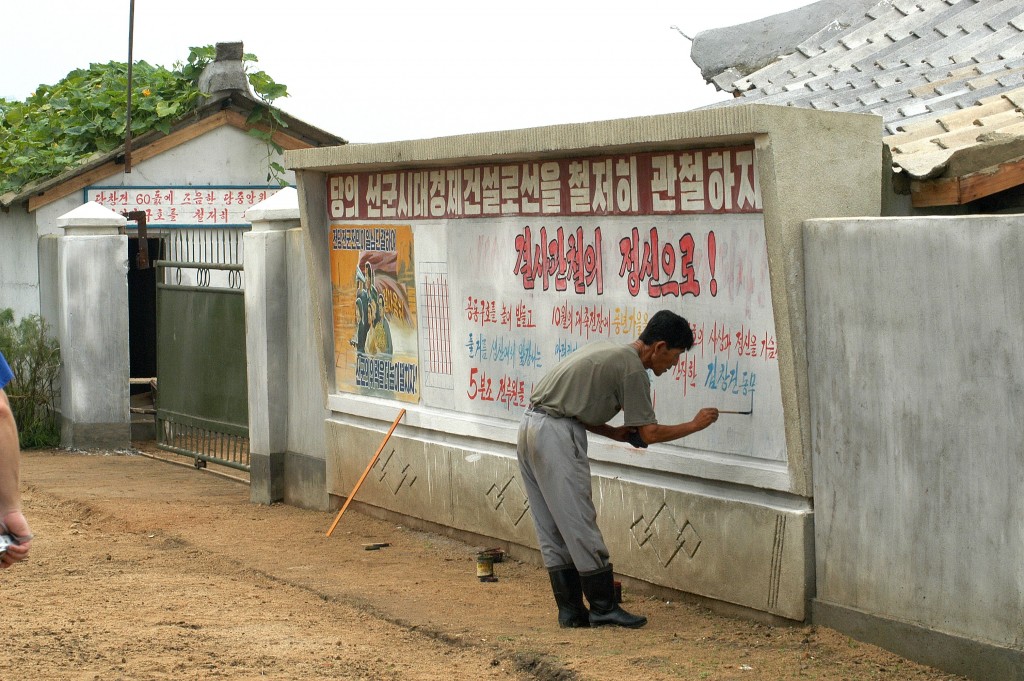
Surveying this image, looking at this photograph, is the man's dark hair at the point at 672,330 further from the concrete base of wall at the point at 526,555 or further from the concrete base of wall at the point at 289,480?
the concrete base of wall at the point at 289,480

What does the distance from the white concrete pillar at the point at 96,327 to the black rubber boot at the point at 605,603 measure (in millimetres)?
8985

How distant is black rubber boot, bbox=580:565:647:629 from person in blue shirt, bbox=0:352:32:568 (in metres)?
2.90

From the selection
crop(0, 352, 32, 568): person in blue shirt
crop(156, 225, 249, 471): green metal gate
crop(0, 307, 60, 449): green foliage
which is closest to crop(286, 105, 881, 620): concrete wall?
crop(0, 352, 32, 568): person in blue shirt

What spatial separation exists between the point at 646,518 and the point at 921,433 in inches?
75.4

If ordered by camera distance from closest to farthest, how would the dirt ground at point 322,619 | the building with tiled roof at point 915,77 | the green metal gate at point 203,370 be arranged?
the dirt ground at point 322,619
the building with tiled roof at point 915,77
the green metal gate at point 203,370

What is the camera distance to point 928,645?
228 inches

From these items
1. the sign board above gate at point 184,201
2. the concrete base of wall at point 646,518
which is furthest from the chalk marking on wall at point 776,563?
the sign board above gate at point 184,201

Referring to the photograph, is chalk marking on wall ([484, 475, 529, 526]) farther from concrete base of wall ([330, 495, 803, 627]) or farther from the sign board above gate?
the sign board above gate

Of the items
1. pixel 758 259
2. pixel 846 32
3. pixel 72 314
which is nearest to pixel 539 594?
pixel 758 259

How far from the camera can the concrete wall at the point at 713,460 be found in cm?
632

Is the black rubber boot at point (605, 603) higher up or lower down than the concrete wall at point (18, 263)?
lower down

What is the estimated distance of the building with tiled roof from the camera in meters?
6.60

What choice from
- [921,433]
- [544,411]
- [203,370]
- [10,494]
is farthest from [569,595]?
[203,370]

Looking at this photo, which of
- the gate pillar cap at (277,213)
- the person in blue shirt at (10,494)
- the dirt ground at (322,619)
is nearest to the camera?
the person in blue shirt at (10,494)
